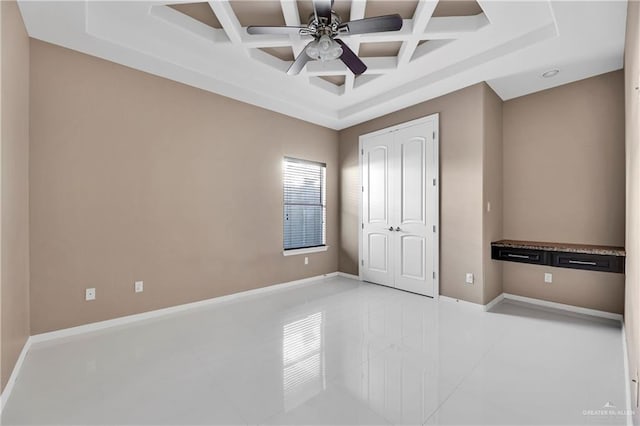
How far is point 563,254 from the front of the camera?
3.25m

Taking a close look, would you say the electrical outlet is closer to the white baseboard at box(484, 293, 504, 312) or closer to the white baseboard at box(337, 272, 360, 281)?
the white baseboard at box(337, 272, 360, 281)

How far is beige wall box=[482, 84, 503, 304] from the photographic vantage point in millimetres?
3662

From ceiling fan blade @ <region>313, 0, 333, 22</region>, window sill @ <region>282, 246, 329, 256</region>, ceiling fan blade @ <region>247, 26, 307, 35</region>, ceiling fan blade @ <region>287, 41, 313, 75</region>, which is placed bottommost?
window sill @ <region>282, 246, 329, 256</region>

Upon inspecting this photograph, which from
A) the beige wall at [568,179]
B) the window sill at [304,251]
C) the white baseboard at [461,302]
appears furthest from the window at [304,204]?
the beige wall at [568,179]

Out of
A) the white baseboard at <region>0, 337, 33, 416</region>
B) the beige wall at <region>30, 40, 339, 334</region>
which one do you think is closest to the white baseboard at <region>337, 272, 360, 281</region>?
the beige wall at <region>30, 40, 339, 334</region>

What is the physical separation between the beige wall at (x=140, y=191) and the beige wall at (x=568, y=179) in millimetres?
3410

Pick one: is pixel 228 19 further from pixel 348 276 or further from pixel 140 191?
pixel 348 276

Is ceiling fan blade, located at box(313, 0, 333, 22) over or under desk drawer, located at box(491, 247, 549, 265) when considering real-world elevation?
over

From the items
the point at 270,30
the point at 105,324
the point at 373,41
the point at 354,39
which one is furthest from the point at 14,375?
the point at 373,41

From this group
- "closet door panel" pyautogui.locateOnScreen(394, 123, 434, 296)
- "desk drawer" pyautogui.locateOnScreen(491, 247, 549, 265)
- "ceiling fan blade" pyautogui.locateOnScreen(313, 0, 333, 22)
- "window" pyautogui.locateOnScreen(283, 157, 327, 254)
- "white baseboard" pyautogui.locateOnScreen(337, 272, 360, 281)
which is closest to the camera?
"ceiling fan blade" pyautogui.locateOnScreen(313, 0, 333, 22)

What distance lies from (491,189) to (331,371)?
3.10 m

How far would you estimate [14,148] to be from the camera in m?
2.22

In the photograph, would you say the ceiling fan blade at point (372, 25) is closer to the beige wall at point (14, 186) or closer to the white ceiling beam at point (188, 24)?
the white ceiling beam at point (188, 24)

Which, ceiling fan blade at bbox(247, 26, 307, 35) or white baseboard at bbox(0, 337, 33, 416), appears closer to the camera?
white baseboard at bbox(0, 337, 33, 416)
